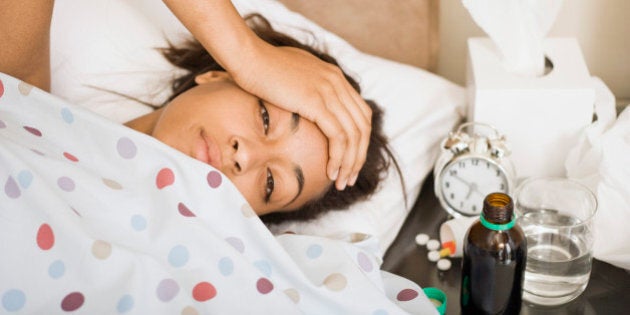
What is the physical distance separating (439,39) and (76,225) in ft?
3.08

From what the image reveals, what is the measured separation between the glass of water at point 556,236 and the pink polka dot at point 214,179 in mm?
496

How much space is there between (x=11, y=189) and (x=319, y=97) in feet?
1.62

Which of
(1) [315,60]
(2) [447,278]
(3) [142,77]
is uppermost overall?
(1) [315,60]

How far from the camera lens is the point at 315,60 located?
1.28m

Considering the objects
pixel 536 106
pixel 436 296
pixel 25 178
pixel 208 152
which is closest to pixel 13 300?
pixel 25 178

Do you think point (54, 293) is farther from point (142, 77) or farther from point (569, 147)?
point (569, 147)

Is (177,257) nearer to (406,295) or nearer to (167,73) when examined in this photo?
(406,295)

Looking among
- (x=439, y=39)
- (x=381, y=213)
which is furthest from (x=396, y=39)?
(x=381, y=213)

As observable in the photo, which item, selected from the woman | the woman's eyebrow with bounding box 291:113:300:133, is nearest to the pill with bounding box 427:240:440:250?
the woman

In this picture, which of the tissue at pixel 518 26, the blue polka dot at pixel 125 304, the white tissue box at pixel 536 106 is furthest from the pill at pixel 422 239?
the blue polka dot at pixel 125 304

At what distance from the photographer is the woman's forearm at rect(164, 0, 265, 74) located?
1.16 m

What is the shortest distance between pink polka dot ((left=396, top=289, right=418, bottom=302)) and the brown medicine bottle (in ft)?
0.26

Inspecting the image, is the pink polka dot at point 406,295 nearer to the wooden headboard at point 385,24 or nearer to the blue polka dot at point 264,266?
the blue polka dot at point 264,266

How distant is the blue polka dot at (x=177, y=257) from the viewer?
1.08 m
